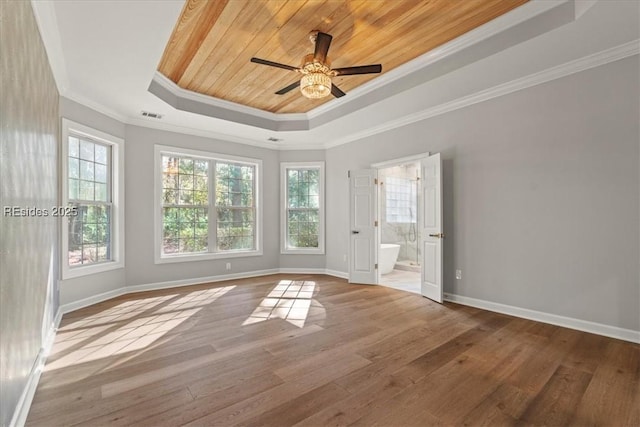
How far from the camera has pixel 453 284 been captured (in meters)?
4.29

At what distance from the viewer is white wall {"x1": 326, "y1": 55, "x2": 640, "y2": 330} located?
295 centimetres

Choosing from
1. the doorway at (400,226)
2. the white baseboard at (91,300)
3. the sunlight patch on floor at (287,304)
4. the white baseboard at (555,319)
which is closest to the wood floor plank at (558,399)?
the white baseboard at (555,319)

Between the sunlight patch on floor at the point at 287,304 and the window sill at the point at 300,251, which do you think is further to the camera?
the window sill at the point at 300,251

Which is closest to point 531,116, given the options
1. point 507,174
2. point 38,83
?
point 507,174

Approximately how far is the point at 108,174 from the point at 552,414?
5.71m

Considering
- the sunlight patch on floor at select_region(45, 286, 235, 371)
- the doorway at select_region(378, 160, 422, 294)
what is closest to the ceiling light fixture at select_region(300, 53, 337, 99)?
the sunlight patch on floor at select_region(45, 286, 235, 371)

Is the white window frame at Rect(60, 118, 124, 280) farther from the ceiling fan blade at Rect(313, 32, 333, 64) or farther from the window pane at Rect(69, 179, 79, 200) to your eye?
the ceiling fan blade at Rect(313, 32, 333, 64)

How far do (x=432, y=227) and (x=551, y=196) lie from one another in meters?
1.43

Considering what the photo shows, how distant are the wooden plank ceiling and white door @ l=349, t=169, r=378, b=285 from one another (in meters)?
1.88

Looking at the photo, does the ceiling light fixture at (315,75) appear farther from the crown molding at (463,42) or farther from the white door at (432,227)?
the white door at (432,227)

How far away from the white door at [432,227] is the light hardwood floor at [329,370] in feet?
1.77

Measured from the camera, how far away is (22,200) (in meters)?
1.91

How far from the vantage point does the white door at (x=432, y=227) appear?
4.23 metres

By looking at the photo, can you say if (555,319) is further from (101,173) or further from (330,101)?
(101,173)
